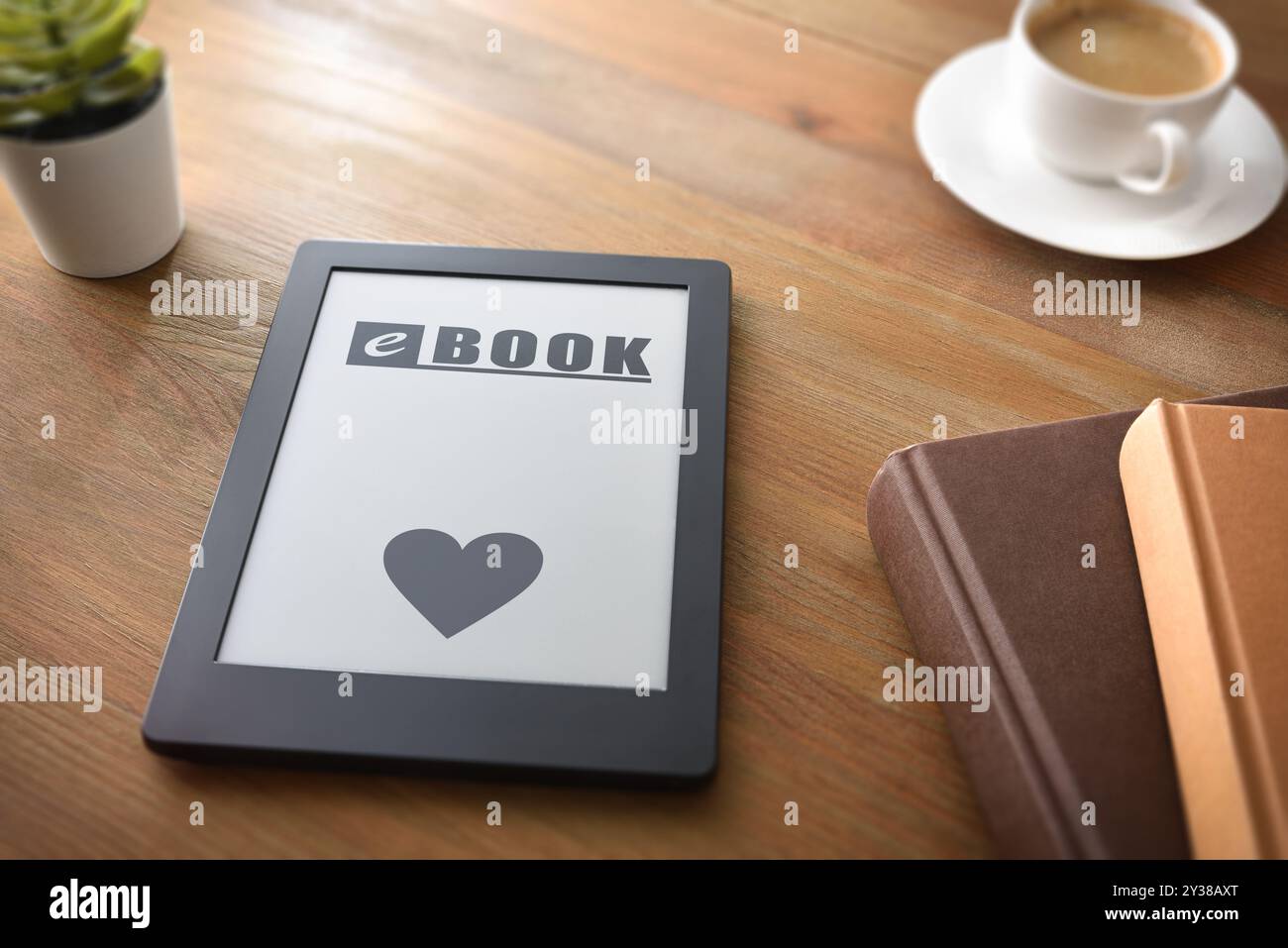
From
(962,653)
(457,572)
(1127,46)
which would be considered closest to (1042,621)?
(962,653)

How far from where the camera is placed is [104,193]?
2.24 feet

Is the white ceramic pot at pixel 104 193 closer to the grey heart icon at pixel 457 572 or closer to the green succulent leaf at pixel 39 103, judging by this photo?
the green succulent leaf at pixel 39 103

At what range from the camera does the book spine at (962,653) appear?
48cm

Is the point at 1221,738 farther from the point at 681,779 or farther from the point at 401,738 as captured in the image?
the point at 401,738

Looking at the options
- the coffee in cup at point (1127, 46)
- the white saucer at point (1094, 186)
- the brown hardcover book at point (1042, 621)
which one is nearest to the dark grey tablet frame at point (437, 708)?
the brown hardcover book at point (1042, 621)

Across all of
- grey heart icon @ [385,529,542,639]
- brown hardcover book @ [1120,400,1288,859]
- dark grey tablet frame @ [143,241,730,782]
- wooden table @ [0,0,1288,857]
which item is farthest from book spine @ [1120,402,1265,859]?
grey heart icon @ [385,529,542,639]

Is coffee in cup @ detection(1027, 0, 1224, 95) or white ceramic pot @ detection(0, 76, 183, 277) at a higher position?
coffee in cup @ detection(1027, 0, 1224, 95)

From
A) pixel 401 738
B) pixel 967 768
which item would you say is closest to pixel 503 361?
pixel 401 738

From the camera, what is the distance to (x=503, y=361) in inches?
26.3

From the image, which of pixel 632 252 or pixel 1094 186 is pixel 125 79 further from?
pixel 1094 186

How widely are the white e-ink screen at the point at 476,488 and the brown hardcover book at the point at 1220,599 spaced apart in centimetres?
25

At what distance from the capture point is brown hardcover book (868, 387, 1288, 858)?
48cm

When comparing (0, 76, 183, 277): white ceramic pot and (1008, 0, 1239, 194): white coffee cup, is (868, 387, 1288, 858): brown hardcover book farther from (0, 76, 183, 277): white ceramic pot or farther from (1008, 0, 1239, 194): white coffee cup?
(0, 76, 183, 277): white ceramic pot
